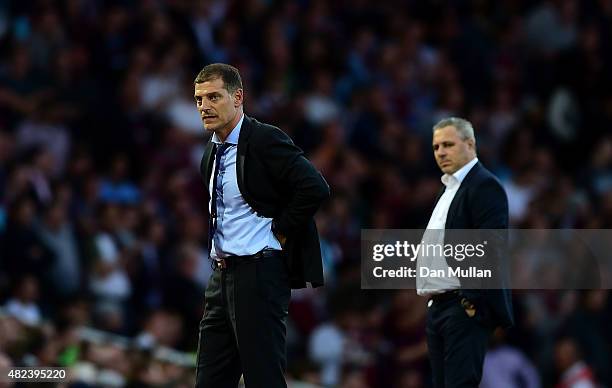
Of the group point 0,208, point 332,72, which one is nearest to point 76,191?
point 0,208

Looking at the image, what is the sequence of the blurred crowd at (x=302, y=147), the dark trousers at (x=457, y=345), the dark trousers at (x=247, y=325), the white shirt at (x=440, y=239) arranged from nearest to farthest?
the dark trousers at (x=247, y=325), the dark trousers at (x=457, y=345), the white shirt at (x=440, y=239), the blurred crowd at (x=302, y=147)

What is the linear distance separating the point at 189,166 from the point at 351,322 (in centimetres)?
209

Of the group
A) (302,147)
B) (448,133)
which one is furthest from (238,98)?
(302,147)

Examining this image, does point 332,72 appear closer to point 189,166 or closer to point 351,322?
point 189,166

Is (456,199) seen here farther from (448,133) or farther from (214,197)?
(214,197)

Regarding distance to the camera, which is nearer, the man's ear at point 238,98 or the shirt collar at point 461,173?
the man's ear at point 238,98

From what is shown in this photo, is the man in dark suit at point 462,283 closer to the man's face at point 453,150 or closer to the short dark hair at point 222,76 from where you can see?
the man's face at point 453,150

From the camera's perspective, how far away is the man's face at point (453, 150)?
738cm

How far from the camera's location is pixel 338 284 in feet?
38.7

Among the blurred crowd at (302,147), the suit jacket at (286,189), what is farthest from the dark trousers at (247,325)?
the blurred crowd at (302,147)

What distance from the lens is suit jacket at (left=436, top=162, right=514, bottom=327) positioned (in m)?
7.08

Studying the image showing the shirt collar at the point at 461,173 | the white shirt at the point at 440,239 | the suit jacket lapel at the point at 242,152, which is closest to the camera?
the suit jacket lapel at the point at 242,152

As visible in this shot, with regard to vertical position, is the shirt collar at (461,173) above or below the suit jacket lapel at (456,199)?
above

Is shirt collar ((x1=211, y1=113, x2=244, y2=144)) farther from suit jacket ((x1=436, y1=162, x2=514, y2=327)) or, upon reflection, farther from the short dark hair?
suit jacket ((x1=436, y1=162, x2=514, y2=327))
